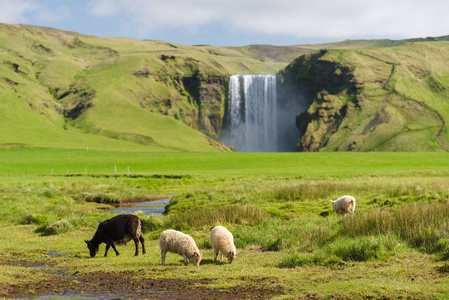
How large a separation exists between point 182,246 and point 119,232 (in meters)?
3.40

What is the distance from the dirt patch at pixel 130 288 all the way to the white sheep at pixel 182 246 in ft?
6.18

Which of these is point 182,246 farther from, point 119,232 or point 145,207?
point 145,207

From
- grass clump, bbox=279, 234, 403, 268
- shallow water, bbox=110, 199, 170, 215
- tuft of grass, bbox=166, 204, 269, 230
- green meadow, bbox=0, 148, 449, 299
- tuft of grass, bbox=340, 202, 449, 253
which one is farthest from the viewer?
shallow water, bbox=110, 199, 170, 215

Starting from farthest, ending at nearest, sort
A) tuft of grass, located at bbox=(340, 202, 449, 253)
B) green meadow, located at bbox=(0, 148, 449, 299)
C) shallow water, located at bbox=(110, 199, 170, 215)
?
shallow water, located at bbox=(110, 199, 170, 215) → tuft of grass, located at bbox=(340, 202, 449, 253) → green meadow, located at bbox=(0, 148, 449, 299)

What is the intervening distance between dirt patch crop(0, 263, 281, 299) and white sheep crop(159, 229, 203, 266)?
1.88m

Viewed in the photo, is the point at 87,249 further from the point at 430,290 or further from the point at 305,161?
the point at 305,161

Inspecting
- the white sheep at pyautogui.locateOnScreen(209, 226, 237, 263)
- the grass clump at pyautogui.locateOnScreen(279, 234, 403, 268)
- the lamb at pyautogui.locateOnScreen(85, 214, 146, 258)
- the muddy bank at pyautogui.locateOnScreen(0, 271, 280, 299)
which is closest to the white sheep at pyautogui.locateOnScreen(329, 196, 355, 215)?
the grass clump at pyautogui.locateOnScreen(279, 234, 403, 268)

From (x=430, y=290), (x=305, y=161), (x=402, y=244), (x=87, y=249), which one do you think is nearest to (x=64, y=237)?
(x=87, y=249)

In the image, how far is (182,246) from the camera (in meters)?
16.7

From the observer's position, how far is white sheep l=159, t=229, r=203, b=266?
16.5 m

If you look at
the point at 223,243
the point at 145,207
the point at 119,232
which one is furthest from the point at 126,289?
the point at 145,207

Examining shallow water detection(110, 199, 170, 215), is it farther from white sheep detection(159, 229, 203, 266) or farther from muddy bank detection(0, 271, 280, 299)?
muddy bank detection(0, 271, 280, 299)

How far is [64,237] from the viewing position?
23875mm

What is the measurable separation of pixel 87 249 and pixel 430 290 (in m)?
14.0
